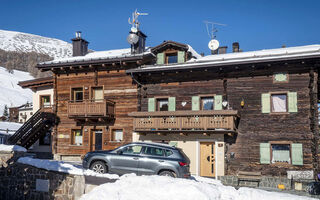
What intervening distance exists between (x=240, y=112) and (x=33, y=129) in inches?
562

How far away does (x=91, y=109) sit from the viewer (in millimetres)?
22094

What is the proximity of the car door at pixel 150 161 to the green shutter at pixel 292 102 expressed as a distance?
8.66 metres

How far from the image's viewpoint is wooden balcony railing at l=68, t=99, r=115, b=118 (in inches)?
858

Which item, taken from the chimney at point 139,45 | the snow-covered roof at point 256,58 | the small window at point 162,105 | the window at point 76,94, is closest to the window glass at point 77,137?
the window at point 76,94

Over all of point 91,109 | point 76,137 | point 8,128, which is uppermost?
point 91,109

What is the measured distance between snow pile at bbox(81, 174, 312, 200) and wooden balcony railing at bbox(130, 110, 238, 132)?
346 inches

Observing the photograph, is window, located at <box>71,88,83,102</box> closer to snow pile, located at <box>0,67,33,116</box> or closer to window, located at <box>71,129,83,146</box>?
window, located at <box>71,129,83,146</box>

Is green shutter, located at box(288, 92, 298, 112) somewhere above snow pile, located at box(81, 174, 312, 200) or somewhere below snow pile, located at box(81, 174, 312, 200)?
above

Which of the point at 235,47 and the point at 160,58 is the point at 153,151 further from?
the point at 235,47

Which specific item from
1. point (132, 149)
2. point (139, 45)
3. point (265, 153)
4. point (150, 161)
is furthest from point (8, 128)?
point (265, 153)

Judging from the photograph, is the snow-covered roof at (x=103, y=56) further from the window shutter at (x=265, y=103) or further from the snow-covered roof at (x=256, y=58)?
the window shutter at (x=265, y=103)

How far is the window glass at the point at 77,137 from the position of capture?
2384 centimetres

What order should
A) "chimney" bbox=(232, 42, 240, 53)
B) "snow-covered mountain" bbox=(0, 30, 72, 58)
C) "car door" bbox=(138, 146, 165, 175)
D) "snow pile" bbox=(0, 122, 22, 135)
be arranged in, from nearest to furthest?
"car door" bbox=(138, 146, 165, 175) → "chimney" bbox=(232, 42, 240, 53) → "snow pile" bbox=(0, 122, 22, 135) → "snow-covered mountain" bbox=(0, 30, 72, 58)

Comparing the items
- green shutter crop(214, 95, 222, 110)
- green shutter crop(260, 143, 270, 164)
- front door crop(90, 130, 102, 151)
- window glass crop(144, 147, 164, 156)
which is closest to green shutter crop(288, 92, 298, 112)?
green shutter crop(260, 143, 270, 164)
